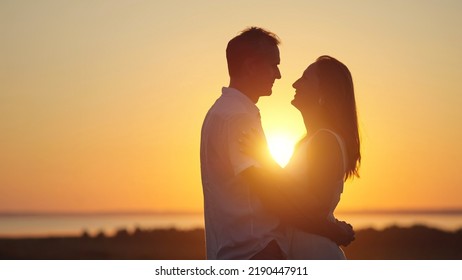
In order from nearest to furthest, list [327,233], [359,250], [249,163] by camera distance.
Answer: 1. [249,163]
2. [327,233]
3. [359,250]

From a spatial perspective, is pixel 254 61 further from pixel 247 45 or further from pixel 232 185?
pixel 232 185

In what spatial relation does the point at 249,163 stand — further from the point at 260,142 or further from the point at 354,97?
the point at 354,97

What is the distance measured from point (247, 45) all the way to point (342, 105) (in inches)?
35.2

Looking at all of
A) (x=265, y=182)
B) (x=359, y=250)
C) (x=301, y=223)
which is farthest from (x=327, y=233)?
(x=359, y=250)

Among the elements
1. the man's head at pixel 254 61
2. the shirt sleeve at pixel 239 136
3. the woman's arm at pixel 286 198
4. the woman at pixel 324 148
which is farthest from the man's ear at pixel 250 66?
the woman at pixel 324 148

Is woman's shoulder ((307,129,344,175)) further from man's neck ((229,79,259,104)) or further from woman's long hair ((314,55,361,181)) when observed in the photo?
man's neck ((229,79,259,104))

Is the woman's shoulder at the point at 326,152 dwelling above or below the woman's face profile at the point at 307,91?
below

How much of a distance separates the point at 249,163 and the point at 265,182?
197 mm

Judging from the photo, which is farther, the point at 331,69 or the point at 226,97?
the point at 331,69

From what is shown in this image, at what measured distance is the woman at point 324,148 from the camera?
283 inches

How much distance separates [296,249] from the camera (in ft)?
23.6

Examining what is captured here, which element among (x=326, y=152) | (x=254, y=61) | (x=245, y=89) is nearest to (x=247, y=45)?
(x=254, y=61)

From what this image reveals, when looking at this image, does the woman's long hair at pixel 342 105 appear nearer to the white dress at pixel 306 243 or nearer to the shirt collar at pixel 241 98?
the white dress at pixel 306 243

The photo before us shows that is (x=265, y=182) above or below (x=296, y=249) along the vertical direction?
above
